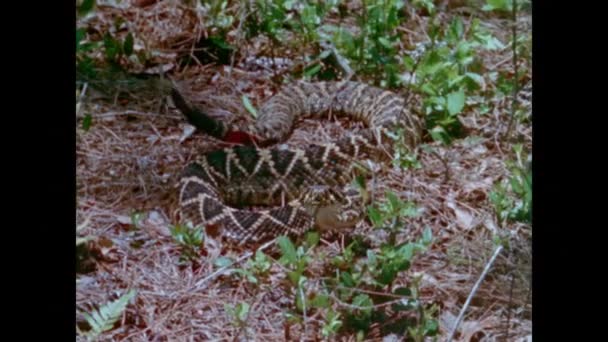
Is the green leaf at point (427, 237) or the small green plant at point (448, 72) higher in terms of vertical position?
the small green plant at point (448, 72)

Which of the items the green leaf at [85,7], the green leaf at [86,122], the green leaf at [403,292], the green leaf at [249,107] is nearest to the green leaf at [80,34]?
the green leaf at [85,7]

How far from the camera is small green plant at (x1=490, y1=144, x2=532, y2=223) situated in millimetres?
3611

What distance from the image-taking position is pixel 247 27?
4.04 metres

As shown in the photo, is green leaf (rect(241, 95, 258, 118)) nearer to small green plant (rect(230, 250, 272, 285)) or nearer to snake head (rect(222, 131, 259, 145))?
snake head (rect(222, 131, 259, 145))

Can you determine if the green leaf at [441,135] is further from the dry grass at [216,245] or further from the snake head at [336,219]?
the snake head at [336,219]

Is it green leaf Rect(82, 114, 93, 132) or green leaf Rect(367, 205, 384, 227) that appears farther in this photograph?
green leaf Rect(82, 114, 93, 132)

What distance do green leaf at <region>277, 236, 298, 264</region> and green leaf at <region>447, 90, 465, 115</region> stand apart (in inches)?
41.2

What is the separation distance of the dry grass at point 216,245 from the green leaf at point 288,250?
0.23ft

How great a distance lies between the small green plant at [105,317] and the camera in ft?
10.4

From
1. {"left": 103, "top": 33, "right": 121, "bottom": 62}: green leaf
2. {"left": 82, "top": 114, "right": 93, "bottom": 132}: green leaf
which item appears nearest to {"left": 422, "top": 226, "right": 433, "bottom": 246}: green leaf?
{"left": 82, "top": 114, "right": 93, "bottom": 132}: green leaf

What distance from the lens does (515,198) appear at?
3.67 m

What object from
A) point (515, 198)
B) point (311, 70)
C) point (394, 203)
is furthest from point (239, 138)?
point (515, 198)

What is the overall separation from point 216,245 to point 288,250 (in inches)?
13.6
